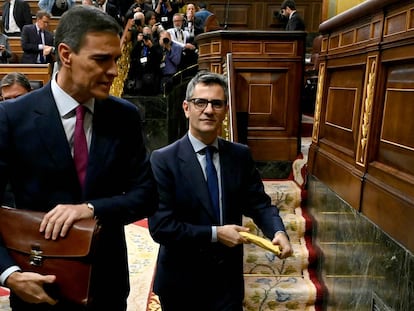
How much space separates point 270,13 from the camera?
9523 millimetres

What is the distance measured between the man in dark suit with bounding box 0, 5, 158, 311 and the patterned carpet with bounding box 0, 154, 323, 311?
1.74 m

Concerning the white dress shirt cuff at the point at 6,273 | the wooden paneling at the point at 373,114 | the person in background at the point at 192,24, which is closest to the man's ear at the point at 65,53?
the white dress shirt cuff at the point at 6,273

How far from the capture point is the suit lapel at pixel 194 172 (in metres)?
1.63

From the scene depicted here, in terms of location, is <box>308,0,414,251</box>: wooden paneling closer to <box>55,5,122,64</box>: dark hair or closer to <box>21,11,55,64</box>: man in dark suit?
<box>55,5,122,64</box>: dark hair

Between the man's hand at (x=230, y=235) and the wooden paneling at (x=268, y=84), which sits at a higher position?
the wooden paneling at (x=268, y=84)

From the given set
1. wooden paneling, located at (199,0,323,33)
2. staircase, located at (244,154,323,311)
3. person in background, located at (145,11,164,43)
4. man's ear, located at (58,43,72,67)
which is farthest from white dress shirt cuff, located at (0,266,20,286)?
wooden paneling, located at (199,0,323,33)

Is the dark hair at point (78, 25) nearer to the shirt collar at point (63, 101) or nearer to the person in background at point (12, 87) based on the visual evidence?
the shirt collar at point (63, 101)

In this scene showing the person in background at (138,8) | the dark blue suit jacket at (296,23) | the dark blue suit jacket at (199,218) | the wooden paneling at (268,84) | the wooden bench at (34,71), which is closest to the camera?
the dark blue suit jacket at (199,218)

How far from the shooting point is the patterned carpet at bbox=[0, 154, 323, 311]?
2869mm

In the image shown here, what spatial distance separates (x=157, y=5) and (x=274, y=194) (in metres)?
5.04

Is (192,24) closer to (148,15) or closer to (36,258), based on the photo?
(148,15)

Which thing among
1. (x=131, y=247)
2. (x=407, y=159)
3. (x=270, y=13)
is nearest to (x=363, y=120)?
(x=407, y=159)

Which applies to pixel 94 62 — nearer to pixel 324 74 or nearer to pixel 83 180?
pixel 83 180

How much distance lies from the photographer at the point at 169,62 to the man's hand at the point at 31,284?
5.39 m
